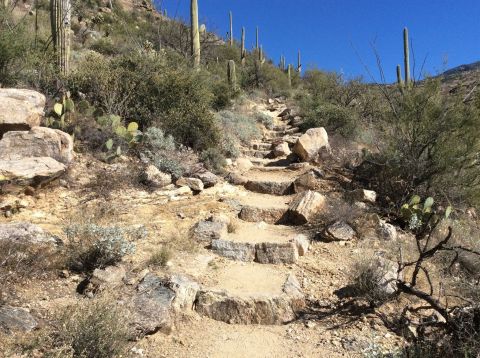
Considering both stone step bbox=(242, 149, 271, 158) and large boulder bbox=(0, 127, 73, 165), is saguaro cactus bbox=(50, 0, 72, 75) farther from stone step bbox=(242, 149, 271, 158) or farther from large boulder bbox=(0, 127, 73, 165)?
stone step bbox=(242, 149, 271, 158)

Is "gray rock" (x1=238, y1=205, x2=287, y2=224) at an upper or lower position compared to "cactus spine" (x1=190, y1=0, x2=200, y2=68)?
lower

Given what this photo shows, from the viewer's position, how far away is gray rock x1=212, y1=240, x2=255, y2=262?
499 centimetres

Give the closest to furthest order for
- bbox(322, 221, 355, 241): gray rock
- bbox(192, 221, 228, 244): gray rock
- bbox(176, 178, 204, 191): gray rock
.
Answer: bbox(192, 221, 228, 244): gray rock
bbox(322, 221, 355, 241): gray rock
bbox(176, 178, 204, 191): gray rock

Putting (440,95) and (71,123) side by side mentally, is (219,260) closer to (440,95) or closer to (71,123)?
(71,123)

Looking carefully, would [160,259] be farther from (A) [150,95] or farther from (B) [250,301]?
(A) [150,95]

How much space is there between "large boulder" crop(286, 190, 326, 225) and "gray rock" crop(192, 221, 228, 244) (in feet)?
3.80

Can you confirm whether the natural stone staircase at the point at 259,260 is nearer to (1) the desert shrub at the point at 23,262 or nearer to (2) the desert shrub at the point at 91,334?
(2) the desert shrub at the point at 91,334

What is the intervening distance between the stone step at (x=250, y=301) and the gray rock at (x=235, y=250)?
1.99 ft

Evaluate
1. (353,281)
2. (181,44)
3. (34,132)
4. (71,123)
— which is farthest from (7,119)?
(181,44)

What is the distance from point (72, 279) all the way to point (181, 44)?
13.7 meters

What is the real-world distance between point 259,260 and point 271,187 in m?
2.60

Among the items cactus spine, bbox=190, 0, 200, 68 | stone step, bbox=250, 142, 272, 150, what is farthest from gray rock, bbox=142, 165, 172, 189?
cactus spine, bbox=190, 0, 200, 68

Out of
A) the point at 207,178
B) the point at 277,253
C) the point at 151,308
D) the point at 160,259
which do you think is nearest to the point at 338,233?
the point at 277,253

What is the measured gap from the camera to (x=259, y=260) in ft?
16.5
